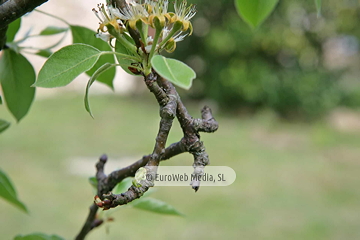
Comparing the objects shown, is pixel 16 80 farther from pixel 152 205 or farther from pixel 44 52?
pixel 152 205

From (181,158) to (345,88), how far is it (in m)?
2.78

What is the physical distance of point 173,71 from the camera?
31 cm

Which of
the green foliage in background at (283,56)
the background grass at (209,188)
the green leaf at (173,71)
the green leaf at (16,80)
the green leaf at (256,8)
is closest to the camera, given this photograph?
the green leaf at (173,71)

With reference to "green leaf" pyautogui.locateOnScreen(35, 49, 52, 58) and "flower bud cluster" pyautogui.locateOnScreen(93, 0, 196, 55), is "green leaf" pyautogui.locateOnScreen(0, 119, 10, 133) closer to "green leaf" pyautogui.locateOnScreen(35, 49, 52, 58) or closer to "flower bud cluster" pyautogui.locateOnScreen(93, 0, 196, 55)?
"green leaf" pyautogui.locateOnScreen(35, 49, 52, 58)

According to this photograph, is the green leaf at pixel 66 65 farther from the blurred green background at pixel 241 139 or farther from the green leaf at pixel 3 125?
the blurred green background at pixel 241 139

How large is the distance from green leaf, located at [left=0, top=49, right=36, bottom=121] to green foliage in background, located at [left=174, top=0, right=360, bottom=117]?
4.81 m

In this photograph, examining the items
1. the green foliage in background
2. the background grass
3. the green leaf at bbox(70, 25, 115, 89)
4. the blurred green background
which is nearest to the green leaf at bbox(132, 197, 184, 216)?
the green leaf at bbox(70, 25, 115, 89)

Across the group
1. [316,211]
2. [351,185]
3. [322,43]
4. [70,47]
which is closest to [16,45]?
[70,47]

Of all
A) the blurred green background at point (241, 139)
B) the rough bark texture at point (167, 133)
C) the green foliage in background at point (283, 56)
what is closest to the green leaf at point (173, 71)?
the rough bark texture at point (167, 133)

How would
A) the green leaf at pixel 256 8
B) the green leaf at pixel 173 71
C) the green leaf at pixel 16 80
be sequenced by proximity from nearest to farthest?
the green leaf at pixel 173 71, the green leaf at pixel 256 8, the green leaf at pixel 16 80

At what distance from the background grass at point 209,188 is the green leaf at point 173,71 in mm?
2529

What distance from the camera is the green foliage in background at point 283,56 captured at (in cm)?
537

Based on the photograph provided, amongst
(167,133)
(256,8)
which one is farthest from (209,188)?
(167,133)

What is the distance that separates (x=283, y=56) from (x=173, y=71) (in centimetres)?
552
